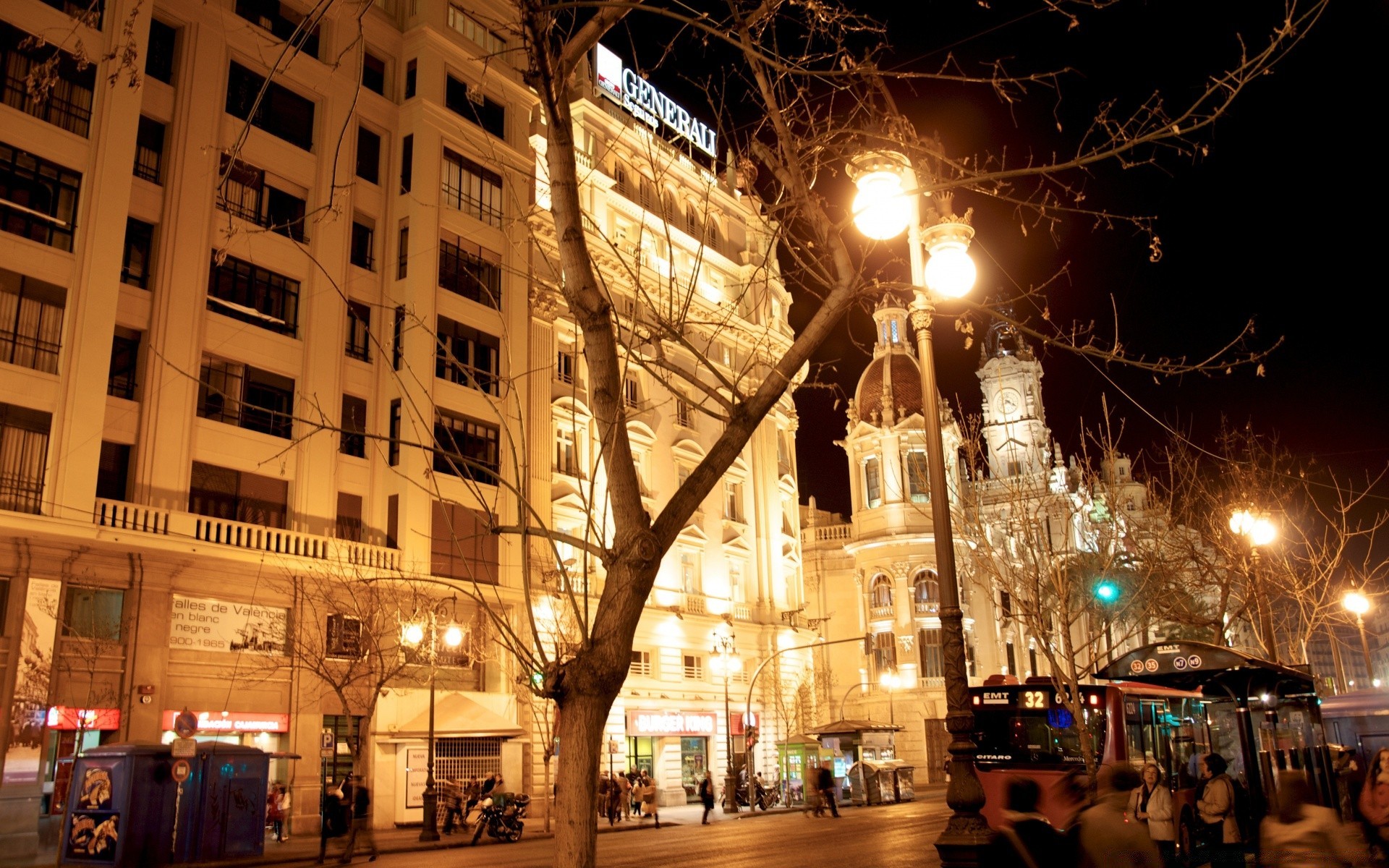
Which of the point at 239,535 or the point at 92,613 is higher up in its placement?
the point at 239,535

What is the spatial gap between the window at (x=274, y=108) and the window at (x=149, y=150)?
2089 mm

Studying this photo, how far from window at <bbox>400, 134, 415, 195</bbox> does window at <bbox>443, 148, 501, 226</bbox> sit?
100cm

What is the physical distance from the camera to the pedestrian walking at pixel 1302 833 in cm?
658

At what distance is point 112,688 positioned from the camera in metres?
22.2

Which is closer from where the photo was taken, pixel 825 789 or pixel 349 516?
pixel 349 516

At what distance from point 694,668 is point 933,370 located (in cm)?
3177

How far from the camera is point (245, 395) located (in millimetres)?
26562

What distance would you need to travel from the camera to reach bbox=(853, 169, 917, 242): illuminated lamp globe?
350 inches

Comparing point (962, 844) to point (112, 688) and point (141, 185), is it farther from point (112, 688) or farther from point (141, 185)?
point (141, 185)

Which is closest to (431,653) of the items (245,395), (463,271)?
(245,395)

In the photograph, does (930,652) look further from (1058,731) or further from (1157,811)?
(1157,811)

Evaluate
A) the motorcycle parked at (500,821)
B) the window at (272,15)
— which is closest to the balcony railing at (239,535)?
the motorcycle parked at (500,821)

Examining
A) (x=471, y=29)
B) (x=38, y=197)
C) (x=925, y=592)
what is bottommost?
(x=925, y=592)

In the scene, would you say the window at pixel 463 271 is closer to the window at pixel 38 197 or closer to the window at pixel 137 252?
the window at pixel 137 252
